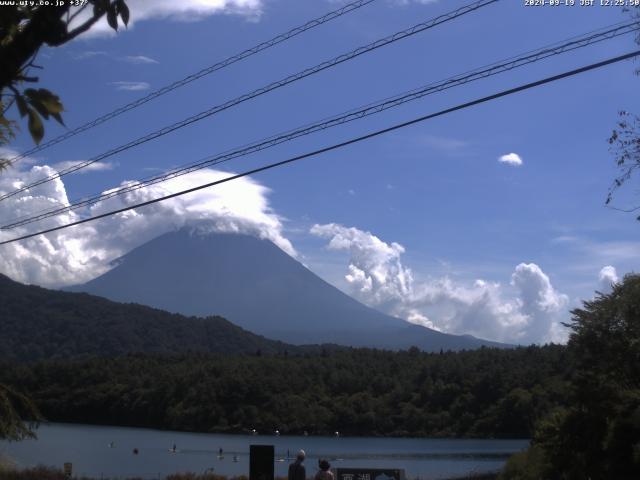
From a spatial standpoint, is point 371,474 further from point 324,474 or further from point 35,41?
point 35,41

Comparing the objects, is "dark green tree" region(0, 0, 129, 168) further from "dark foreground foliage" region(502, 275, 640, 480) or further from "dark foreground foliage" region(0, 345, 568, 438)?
"dark foreground foliage" region(0, 345, 568, 438)

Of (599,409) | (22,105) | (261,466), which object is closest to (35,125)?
(22,105)

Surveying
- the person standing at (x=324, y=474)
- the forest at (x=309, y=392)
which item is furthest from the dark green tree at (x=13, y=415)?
the forest at (x=309, y=392)

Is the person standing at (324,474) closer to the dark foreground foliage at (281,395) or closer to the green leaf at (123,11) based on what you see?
the green leaf at (123,11)

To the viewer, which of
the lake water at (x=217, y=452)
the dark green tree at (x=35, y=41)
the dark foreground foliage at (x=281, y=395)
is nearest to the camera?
the dark green tree at (x=35, y=41)

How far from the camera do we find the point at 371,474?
51.9 feet

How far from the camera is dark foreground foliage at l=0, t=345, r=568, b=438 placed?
324 ft

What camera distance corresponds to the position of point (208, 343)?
195125 millimetres

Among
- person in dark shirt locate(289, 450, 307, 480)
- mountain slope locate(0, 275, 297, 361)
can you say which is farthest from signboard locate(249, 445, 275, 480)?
mountain slope locate(0, 275, 297, 361)

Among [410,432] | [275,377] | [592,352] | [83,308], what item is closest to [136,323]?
[83,308]

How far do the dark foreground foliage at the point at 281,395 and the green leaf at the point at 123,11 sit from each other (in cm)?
9471

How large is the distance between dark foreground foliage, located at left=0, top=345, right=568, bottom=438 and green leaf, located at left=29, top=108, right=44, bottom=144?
94675mm

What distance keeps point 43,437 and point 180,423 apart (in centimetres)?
2518

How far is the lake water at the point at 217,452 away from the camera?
54.0 m
